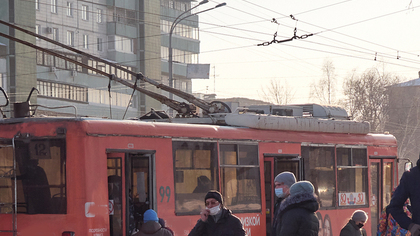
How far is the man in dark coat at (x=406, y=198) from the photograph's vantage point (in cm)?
501

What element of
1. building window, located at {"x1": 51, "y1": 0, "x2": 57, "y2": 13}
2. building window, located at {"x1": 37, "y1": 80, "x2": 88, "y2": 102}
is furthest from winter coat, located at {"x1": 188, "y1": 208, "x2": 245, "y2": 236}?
building window, located at {"x1": 51, "y1": 0, "x2": 57, "y2": 13}

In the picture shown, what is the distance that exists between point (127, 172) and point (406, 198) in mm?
4363

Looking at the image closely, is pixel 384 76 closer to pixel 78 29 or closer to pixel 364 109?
pixel 364 109

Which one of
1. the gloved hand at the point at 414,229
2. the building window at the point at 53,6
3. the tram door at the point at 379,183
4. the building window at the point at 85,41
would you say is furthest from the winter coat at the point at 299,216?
the building window at the point at 85,41

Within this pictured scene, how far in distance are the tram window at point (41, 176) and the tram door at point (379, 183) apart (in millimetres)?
7214

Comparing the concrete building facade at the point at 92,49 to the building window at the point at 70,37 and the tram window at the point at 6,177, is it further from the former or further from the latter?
the tram window at the point at 6,177

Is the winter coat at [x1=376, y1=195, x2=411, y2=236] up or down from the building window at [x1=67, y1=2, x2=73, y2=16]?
down

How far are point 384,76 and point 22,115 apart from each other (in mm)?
50132

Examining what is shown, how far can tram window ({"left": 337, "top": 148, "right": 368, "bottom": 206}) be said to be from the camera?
498 inches

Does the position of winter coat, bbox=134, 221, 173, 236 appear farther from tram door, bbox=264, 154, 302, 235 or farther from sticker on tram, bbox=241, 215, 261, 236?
tram door, bbox=264, 154, 302, 235

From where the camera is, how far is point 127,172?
872 cm

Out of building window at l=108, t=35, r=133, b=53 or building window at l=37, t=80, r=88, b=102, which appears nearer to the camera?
building window at l=37, t=80, r=88, b=102

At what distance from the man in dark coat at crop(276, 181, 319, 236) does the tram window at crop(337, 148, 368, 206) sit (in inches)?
278

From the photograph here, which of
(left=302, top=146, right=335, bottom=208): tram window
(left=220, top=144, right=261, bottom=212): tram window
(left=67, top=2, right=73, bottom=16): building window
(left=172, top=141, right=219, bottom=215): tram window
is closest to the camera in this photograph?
(left=172, top=141, right=219, bottom=215): tram window
